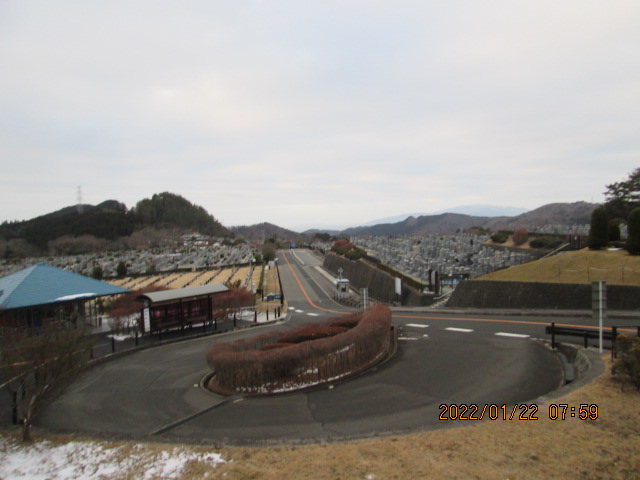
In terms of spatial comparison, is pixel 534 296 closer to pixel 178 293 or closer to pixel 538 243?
pixel 178 293

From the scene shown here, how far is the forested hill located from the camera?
12656cm

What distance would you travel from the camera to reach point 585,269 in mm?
19844

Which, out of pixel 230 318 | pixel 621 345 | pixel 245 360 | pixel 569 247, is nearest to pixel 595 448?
pixel 621 345

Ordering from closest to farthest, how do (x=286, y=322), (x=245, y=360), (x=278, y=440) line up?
(x=278, y=440), (x=245, y=360), (x=286, y=322)

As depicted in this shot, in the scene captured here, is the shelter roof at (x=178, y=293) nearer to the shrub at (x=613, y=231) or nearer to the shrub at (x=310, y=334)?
the shrub at (x=310, y=334)

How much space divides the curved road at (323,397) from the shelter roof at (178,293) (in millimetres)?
4227

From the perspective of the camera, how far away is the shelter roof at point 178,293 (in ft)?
58.0

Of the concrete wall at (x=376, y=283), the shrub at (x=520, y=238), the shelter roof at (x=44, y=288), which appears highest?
the shrub at (x=520, y=238)

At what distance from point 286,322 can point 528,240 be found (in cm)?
2968

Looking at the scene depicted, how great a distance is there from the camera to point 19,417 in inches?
321

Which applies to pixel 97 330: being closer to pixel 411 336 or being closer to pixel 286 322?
pixel 286 322

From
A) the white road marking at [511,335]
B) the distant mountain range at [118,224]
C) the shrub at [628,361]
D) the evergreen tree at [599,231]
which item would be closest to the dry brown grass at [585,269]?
the evergreen tree at [599,231]

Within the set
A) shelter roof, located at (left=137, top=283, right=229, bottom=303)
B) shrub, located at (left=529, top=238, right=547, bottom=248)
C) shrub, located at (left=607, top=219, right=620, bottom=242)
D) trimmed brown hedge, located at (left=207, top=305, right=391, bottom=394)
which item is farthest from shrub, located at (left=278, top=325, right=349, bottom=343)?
shrub, located at (left=529, top=238, right=547, bottom=248)

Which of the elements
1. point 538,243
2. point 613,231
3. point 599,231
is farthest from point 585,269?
point 538,243
